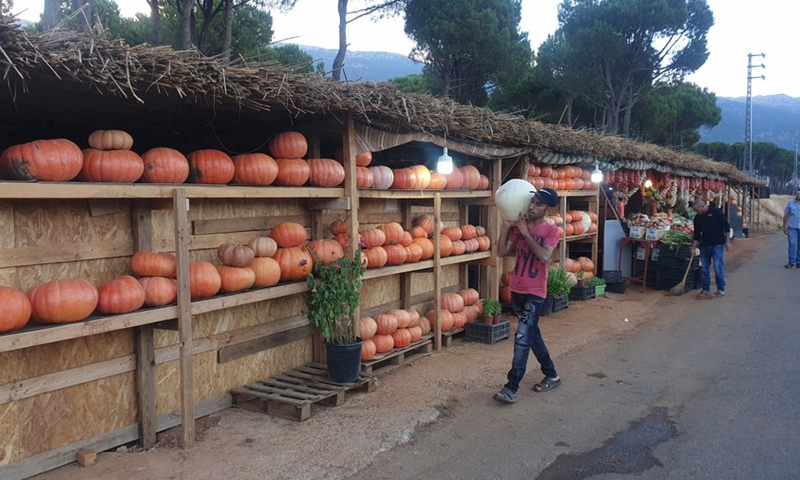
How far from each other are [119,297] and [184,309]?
1.80ft

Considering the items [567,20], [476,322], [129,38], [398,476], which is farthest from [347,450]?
[567,20]

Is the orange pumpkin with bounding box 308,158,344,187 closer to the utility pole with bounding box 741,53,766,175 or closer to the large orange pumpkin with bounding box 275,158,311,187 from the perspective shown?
the large orange pumpkin with bounding box 275,158,311,187

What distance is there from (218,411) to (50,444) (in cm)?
161

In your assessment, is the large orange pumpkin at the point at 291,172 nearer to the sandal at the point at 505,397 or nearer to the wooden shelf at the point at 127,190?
the wooden shelf at the point at 127,190

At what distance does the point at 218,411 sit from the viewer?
6020mm

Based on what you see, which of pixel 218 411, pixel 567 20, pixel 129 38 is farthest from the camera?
pixel 567 20

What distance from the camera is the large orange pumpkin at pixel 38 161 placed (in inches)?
167

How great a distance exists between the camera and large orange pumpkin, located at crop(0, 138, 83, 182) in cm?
424

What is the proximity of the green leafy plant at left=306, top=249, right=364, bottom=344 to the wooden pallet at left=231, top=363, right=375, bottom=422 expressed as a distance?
1.59ft

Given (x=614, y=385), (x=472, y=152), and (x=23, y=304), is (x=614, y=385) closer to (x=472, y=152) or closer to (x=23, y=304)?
(x=472, y=152)

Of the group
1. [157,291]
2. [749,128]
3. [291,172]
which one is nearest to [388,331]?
[291,172]

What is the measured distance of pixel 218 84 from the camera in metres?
4.84

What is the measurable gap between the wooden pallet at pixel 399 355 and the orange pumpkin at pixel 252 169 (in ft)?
8.50

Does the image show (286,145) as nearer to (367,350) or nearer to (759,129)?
(367,350)
